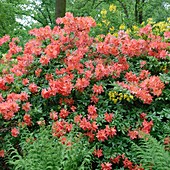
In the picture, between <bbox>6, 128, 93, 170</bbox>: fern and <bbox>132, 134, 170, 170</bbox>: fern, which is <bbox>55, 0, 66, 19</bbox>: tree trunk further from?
<bbox>132, 134, 170, 170</bbox>: fern

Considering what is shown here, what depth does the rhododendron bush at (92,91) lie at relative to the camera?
11.8 feet

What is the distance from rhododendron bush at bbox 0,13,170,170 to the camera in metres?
3.59

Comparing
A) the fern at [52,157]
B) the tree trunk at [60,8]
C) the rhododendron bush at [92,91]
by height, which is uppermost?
the tree trunk at [60,8]

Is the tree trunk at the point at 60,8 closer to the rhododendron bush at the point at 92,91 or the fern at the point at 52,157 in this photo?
the rhododendron bush at the point at 92,91

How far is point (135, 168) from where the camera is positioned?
11.3 ft

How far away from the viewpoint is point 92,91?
391 centimetres

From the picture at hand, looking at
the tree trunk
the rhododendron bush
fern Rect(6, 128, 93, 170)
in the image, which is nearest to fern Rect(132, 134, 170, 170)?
fern Rect(6, 128, 93, 170)

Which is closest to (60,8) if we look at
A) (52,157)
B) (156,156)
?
(52,157)

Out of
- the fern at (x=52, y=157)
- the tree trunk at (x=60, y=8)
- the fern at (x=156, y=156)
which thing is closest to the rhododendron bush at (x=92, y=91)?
the fern at (x=52, y=157)

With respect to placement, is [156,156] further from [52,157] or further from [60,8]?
[60,8]

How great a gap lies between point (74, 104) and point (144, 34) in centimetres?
145

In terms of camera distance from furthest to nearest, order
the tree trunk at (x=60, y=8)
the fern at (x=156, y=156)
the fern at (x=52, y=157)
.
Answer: the tree trunk at (x=60, y=8) < the fern at (x=52, y=157) < the fern at (x=156, y=156)

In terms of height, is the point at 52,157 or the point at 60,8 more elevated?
the point at 60,8

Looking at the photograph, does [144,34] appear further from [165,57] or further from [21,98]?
[21,98]
